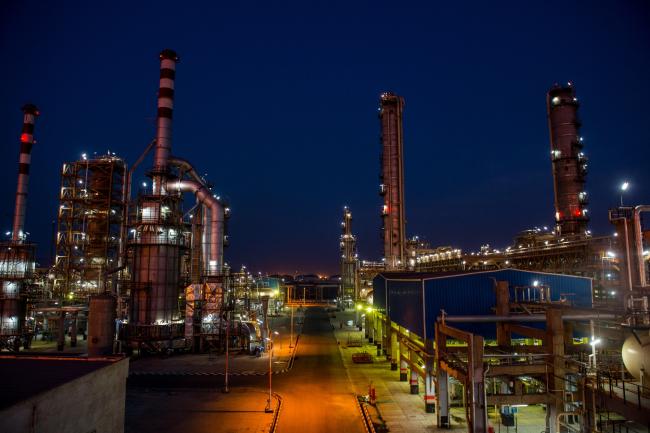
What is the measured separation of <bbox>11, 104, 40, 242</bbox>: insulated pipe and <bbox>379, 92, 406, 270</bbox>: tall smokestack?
46.9 metres

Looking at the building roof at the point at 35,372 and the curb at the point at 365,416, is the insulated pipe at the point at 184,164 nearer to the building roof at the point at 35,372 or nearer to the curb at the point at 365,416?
the curb at the point at 365,416

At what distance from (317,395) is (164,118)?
32.3 m

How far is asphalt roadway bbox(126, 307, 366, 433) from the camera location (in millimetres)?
22562

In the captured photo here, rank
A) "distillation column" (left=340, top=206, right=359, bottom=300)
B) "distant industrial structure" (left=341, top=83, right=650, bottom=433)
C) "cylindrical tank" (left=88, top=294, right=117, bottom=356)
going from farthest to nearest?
1. "distillation column" (left=340, top=206, right=359, bottom=300)
2. "cylindrical tank" (left=88, top=294, right=117, bottom=356)
3. "distant industrial structure" (left=341, top=83, right=650, bottom=433)

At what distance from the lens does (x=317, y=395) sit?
92.9ft

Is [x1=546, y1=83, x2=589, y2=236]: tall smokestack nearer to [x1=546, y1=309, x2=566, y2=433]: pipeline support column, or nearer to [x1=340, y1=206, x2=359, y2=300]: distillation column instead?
[x1=546, y1=309, x2=566, y2=433]: pipeline support column

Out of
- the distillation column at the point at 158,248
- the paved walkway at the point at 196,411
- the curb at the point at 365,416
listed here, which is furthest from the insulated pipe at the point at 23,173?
the curb at the point at 365,416

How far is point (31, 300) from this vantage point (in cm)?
4803

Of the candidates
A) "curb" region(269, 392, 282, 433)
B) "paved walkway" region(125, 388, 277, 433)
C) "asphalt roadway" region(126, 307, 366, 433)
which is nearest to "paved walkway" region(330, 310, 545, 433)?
"asphalt roadway" region(126, 307, 366, 433)

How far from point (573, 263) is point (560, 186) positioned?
54.4ft

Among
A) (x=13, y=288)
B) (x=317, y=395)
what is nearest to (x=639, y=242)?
(x=317, y=395)

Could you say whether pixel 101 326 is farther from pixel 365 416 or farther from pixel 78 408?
pixel 78 408

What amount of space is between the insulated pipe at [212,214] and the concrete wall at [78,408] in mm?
30129

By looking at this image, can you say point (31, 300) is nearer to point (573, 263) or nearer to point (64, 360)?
point (64, 360)
